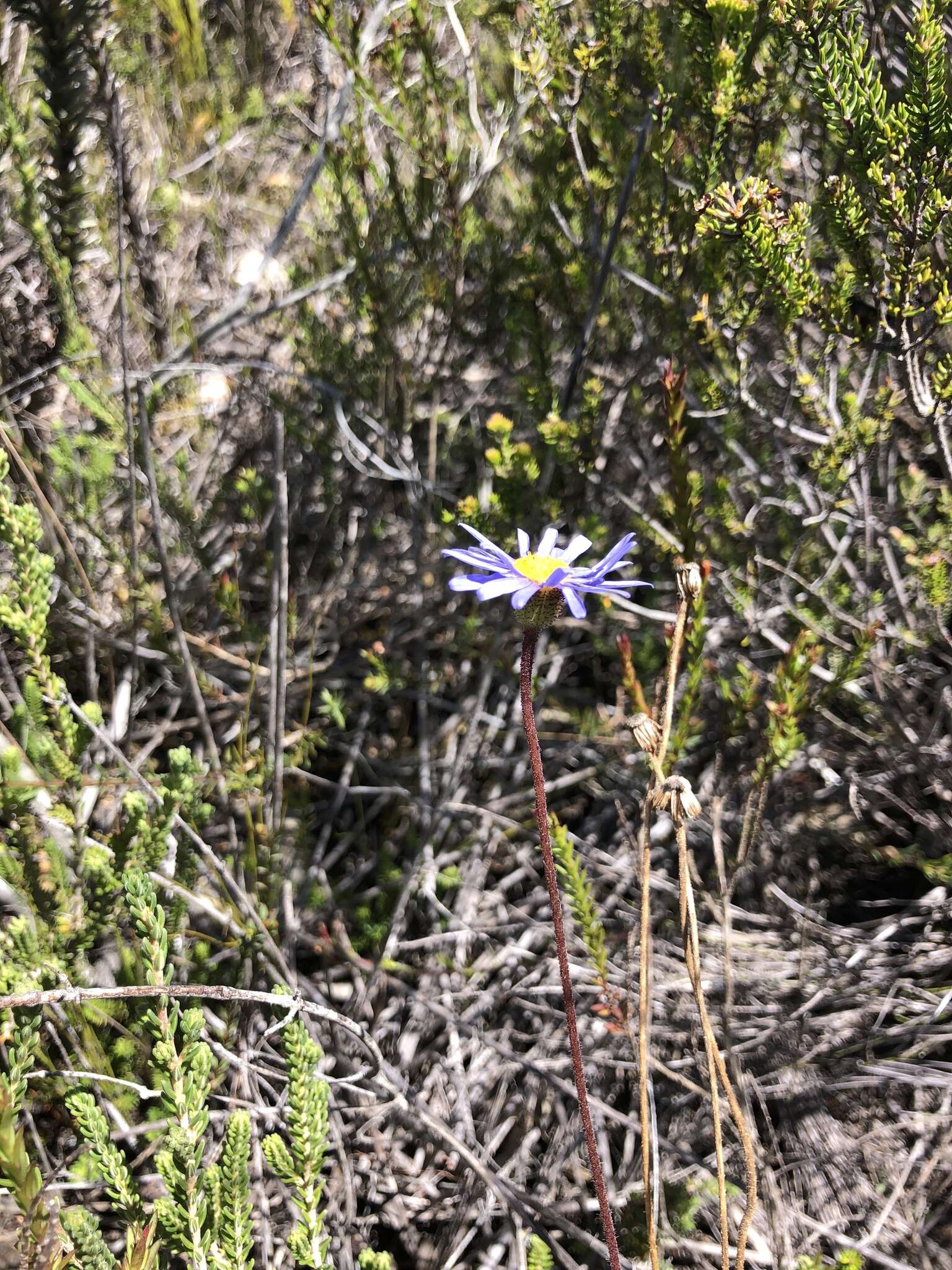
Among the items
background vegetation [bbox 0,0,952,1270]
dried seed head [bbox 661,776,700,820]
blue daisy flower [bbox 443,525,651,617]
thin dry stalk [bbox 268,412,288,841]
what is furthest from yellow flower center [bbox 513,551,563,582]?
thin dry stalk [bbox 268,412,288,841]

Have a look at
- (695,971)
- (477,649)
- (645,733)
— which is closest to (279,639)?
(477,649)

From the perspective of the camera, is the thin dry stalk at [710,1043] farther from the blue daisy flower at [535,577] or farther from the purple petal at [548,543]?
the purple petal at [548,543]

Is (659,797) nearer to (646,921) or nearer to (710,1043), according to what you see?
(646,921)

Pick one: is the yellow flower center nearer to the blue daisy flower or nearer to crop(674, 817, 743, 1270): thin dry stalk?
the blue daisy flower

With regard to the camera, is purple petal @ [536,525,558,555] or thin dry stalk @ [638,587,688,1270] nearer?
thin dry stalk @ [638,587,688,1270]

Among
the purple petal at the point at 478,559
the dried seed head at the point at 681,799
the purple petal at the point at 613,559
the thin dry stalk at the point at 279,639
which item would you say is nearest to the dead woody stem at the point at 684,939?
the dried seed head at the point at 681,799

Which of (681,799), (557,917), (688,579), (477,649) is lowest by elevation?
(477,649)
